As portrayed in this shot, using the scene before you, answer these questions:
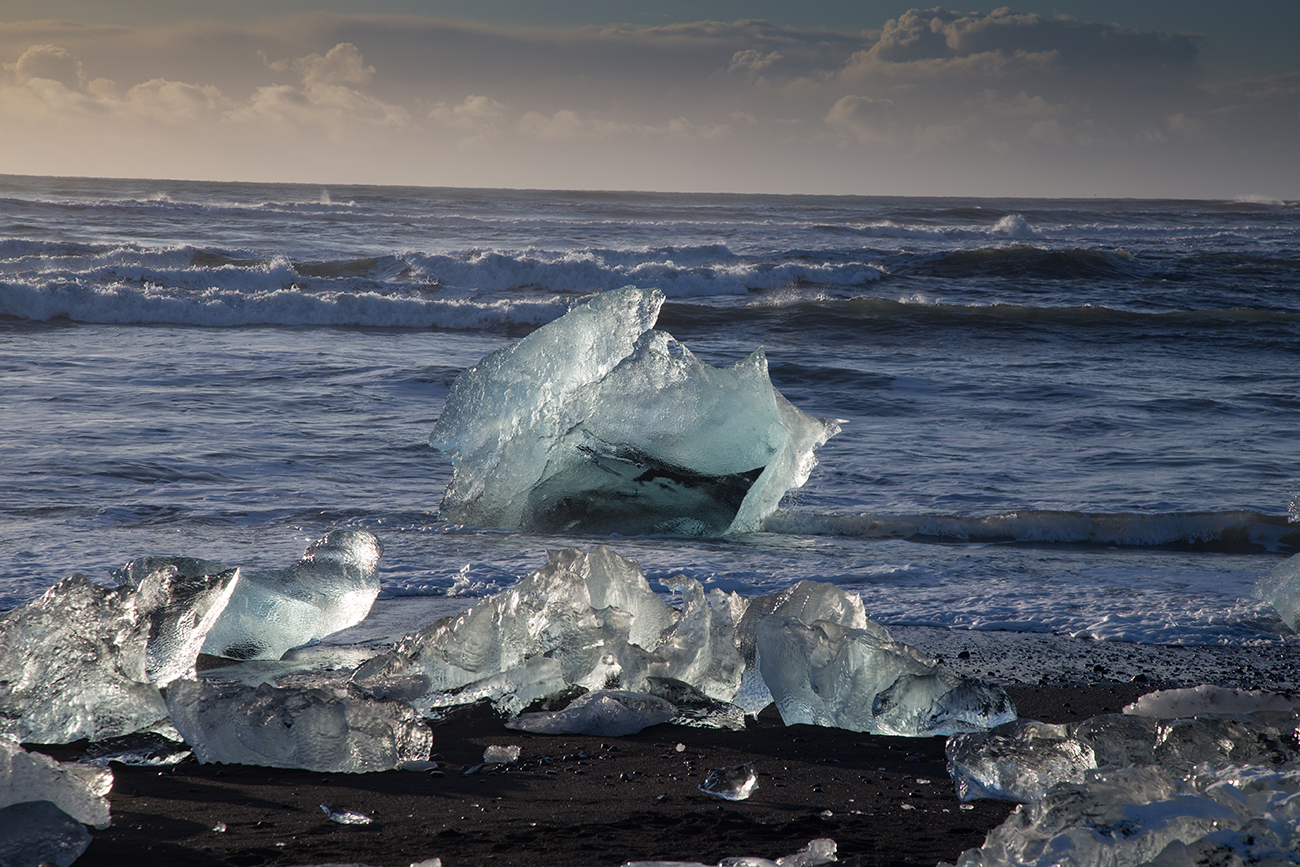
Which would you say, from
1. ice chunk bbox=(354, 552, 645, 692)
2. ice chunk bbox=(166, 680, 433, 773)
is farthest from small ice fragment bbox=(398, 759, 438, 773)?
ice chunk bbox=(354, 552, 645, 692)

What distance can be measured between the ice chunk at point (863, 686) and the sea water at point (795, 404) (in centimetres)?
108

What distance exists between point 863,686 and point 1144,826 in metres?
1.08

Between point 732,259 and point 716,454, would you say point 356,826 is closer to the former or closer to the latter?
point 716,454

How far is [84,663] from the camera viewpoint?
89.6 inches

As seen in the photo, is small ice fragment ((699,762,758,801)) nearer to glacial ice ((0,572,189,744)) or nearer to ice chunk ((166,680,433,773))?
ice chunk ((166,680,433,773))

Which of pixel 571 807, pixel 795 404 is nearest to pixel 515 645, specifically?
pixel 571 807

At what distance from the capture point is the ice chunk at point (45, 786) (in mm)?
1605

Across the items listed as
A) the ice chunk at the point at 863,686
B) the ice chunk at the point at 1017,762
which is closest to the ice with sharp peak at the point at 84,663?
the ice chunk at the point at 863,686

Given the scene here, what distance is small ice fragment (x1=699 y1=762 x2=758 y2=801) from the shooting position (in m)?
1.90

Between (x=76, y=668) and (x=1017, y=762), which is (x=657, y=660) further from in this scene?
(x=76, y=668)

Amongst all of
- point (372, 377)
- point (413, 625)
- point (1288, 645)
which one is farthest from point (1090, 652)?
point (372, 377)

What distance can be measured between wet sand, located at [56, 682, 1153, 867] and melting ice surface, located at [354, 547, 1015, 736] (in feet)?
0.25

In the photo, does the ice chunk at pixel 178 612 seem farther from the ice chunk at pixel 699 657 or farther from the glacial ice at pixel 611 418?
the glacial ice at pixel 611 418

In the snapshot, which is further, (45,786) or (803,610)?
(803,610)
